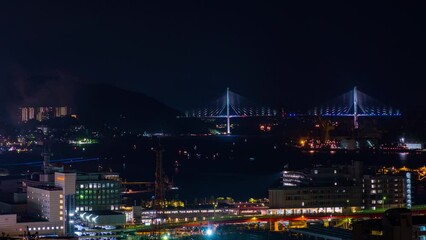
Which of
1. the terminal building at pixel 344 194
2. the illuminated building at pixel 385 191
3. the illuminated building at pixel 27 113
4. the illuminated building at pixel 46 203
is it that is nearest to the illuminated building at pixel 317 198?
the terminal building at pixel 344 194

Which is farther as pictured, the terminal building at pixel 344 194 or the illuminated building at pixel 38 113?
the illuminated building at pixel 38 113

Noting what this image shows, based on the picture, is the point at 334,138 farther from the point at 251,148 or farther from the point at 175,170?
the point at 175,170

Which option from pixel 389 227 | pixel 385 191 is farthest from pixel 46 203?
pixel 389 227

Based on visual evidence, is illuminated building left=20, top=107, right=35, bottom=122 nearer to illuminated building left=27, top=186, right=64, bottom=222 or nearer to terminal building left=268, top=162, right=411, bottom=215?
terminal building left=268, top=162, right=411, bottom=215

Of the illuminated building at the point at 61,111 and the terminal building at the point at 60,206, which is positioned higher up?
the illuminated building at the point at 61,111

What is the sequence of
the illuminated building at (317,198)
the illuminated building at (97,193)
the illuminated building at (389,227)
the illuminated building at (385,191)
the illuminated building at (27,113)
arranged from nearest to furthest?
the illuminated building at (389,227) < the illuminated building at (97,193) < the illuminated building at (317,198) < the illuminated building at (385,191) < the illuminated building at (27,113)

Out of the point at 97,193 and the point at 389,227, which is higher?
the point at 97,193

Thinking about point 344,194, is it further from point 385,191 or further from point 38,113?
point 38,113

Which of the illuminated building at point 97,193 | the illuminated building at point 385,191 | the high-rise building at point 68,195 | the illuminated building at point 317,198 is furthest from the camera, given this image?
the illuminated building at point 385,191

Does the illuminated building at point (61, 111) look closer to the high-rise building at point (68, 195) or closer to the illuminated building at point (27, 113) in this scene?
the illuminated building at point (27, 113)

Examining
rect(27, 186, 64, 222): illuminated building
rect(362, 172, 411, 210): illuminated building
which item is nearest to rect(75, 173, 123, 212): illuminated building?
rect(27, 186, 64, 222): illuminated building

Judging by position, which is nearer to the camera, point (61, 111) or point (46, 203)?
point (46, 203)
